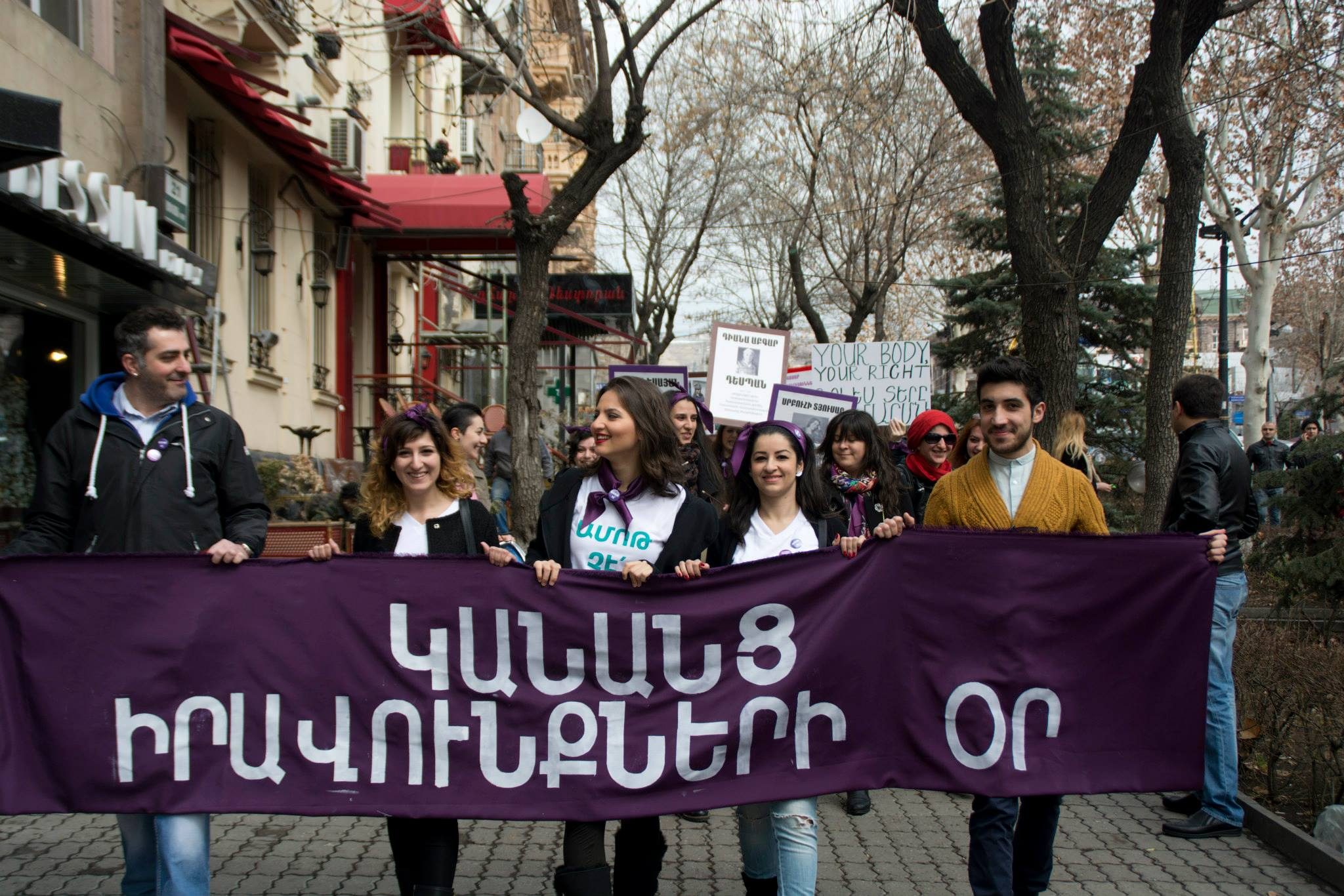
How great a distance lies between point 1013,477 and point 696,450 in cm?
260

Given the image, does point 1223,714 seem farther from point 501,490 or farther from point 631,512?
point 501,490

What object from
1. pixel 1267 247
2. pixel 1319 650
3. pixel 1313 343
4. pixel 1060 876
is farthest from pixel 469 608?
pixel 1313 343

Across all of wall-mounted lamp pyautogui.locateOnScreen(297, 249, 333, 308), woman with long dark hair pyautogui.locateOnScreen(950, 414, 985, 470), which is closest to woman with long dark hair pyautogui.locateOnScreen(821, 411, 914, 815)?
woman with long dark hair pyautogui.locateOnScreen(950, 414, 985, 470)

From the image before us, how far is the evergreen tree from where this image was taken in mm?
19984

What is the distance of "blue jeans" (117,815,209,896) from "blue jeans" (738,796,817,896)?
1.72m

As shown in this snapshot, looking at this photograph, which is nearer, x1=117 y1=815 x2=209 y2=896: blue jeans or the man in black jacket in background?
x1=117 y1=815 x2=209 y2=896: blue jeans

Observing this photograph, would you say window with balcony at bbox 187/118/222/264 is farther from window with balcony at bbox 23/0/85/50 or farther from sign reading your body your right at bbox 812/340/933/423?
sign reading your body your right at bbox 812/340/933/423

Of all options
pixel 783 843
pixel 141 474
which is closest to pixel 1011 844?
pixel 783 843

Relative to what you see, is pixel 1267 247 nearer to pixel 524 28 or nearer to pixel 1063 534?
pixel 524 28

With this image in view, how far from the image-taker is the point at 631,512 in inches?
170

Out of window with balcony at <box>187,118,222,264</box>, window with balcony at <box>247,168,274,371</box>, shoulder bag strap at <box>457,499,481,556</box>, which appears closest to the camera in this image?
shoulder bag strap at <box>457,499,481,556</box>

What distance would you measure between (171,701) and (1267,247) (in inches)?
1148

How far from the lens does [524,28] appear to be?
14.3 m

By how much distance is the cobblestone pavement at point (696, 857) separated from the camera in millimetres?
5078
